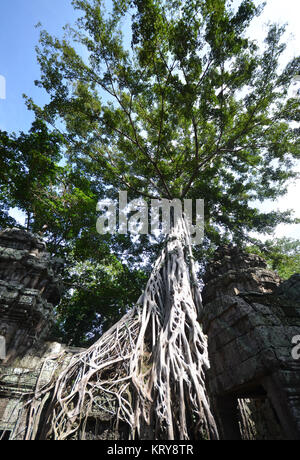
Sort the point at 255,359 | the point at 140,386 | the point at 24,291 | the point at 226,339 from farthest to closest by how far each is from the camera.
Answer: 1. the point at 24,291
2. the point at 140,386
3. the point at 226,339
4. the point at 255,359

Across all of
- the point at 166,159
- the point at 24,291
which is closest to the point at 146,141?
the point at 166,159

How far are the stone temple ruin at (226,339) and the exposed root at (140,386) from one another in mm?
429

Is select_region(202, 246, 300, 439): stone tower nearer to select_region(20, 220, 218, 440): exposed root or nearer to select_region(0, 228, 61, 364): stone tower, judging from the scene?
select_region(20, 220, 218, 440): exposed root

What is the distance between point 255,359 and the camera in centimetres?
151

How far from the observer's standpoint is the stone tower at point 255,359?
135cm

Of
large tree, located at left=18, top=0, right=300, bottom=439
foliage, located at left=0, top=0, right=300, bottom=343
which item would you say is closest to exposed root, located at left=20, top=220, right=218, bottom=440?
large tree, located at left=18, top=0, right=300, bottom=439
